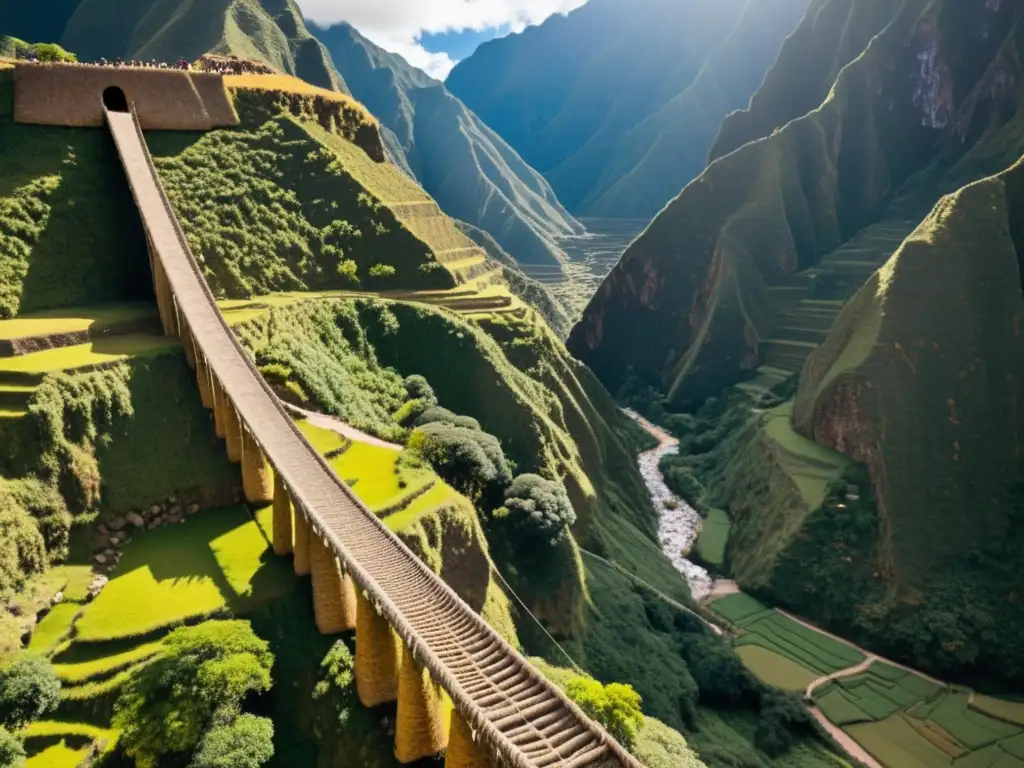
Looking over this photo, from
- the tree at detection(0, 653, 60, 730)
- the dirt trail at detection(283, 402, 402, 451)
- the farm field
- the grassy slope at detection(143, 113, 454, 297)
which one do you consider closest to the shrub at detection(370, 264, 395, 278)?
the grassy slope at detection(143, 113, 454, 297)

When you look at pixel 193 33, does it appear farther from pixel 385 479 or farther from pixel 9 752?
pixel 9 752

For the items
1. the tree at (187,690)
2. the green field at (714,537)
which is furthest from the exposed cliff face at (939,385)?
the tree at (187,690)

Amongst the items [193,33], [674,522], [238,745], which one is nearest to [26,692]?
[238,745]

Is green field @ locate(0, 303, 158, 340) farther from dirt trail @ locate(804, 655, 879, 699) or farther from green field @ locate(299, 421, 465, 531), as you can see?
dirt trail @ locate(804, 655, 879, 699)

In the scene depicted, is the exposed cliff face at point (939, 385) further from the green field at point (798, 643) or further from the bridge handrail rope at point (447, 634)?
the bridge handrail rope at point (447, 634)

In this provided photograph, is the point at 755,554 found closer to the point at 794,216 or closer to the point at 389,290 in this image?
the point at 389,290

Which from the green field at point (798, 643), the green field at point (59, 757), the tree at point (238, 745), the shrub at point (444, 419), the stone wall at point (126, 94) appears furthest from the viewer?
the stone wall at point (126, 94)

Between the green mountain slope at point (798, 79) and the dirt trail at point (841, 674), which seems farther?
the green mountain slope at point (798, 79)

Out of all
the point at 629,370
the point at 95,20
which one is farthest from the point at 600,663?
the point at 95,20
